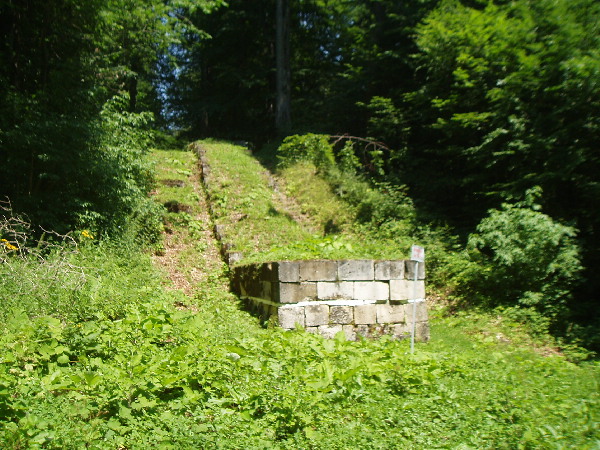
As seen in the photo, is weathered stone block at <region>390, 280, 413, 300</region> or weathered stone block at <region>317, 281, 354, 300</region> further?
weathered stone block at <region>390, 280, 413, 300</region>

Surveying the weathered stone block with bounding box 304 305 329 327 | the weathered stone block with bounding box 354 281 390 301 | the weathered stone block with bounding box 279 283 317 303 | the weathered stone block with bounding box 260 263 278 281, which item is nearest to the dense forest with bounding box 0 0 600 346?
A: the weathered stone block with bounding box 354 281 390 301

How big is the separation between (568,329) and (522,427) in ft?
15.0

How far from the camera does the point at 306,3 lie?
20859 mm

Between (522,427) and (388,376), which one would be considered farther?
(388,376)

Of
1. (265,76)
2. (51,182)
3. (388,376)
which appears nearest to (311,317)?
(388,376)

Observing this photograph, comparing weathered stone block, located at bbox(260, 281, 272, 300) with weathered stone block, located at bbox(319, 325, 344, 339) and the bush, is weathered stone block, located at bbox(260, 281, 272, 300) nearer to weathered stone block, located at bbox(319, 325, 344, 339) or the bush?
weathered stone block, located at bbox(319, 325, 344, 339)

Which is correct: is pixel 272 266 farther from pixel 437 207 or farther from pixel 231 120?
pixel 231 120

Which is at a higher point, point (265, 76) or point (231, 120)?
point (265, 76)

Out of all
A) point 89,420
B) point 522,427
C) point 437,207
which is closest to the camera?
point 89,420

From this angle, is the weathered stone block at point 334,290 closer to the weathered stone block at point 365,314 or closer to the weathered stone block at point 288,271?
the weathered stone block at point 365,314

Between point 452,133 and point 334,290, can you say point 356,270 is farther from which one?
point 452,133

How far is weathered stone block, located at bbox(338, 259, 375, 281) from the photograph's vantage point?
21.6ft

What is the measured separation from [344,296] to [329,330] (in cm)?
53

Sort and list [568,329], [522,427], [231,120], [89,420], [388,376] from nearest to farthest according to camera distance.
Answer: [89,420], [522,427], [388,376], [568,329], [231,120]
